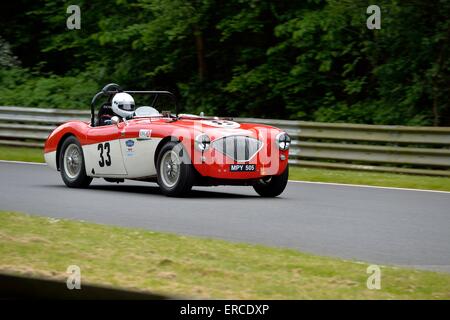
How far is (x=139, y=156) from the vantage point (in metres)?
13.7

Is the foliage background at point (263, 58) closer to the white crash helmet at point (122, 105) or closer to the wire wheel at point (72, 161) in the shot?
the white crash helmet at point (122, 105)

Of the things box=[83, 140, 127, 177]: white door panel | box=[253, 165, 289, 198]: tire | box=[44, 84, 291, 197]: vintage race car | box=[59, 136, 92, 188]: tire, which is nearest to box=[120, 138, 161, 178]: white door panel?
box=[44, 84, 291, 197]: vintage race car

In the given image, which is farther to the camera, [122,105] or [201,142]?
[122,105]

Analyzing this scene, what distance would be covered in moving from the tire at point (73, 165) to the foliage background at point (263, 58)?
7.64m

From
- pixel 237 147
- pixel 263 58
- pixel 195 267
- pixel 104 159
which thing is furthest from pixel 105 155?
pixel 263 58

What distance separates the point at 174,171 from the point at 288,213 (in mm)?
1961

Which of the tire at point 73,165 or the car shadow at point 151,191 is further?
the tire at point 73,165

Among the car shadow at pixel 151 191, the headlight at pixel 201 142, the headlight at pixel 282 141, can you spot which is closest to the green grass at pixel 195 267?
the headlight at pixel 201 142

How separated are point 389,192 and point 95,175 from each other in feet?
14.2

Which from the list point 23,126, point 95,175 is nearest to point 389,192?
point 95,175

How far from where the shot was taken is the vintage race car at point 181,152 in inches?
511

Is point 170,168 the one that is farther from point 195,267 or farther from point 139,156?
point 195,267

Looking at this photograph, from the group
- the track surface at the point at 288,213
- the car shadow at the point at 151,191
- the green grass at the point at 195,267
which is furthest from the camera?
the car shadow at the point at 151,191

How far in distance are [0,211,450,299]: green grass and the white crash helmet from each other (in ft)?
16.3
